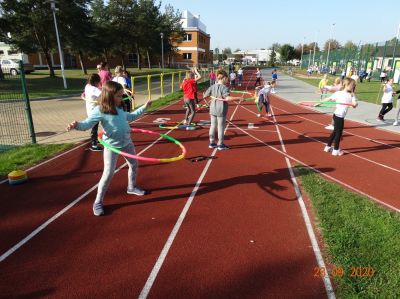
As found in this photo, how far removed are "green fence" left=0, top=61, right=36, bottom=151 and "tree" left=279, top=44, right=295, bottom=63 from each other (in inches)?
4323

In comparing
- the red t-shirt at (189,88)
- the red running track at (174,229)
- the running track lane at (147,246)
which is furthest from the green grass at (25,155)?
the red t-shirt at (189,88)

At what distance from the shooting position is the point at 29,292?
3.61m

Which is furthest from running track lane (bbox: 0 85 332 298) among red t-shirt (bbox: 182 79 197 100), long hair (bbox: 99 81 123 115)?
red t-shirt (bbox: 182 79 197 100)

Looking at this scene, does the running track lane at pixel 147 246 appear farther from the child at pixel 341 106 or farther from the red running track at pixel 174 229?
the child at pixel 341 106

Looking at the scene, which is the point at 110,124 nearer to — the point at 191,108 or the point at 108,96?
the point at 108,96

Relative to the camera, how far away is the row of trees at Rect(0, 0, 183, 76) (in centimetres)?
3347

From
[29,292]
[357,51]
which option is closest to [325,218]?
[29,292]

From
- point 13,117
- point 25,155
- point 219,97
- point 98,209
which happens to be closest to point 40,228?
point 98,209

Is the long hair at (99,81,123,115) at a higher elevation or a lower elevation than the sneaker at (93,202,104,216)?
higher

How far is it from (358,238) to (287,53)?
115571mm

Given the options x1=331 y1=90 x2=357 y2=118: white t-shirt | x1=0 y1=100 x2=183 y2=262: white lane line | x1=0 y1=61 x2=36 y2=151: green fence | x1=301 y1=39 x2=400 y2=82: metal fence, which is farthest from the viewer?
x1=301 y1=39 x2=400 y2=82: metal fence

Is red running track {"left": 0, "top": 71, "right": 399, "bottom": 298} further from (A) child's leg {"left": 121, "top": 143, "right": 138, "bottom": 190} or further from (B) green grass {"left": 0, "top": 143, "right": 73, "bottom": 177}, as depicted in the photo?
(B) green grass {"left": 0, "top": 143, "right": 73, "bottom": 177}

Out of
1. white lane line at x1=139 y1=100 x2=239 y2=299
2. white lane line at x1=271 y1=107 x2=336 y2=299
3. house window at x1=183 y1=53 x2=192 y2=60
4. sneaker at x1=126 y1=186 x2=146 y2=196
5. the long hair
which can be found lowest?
white lane line at x1=271 y1=107 x2=336 y2=299

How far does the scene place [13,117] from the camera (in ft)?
43.7
